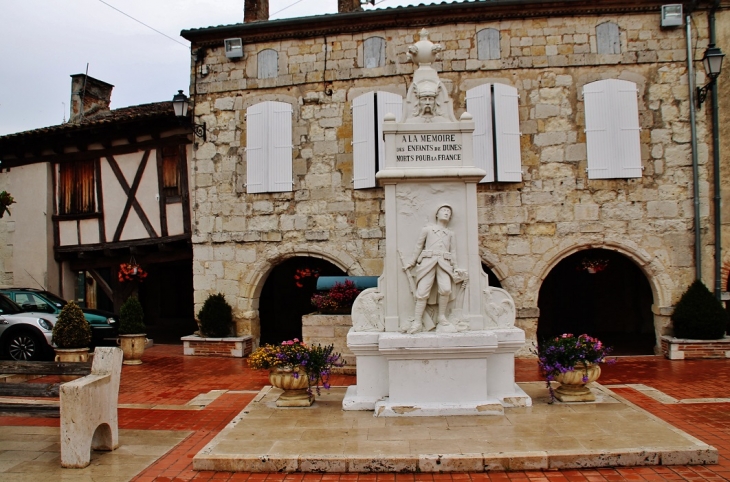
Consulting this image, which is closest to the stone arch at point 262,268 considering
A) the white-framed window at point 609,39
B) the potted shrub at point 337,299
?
the potted shrub at point 337,299

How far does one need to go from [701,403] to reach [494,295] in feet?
10.8

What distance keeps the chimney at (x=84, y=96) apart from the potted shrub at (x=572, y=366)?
15.8 meters

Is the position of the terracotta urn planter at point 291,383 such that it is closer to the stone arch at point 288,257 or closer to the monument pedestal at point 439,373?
the monument pedestal at point 439,373

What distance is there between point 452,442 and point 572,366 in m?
2.13

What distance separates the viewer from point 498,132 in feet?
40.6

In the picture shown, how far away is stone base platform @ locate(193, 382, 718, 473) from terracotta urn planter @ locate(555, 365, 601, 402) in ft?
0.50

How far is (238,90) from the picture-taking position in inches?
528

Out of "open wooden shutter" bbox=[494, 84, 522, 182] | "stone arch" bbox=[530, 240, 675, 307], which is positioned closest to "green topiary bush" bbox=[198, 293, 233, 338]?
"open wooden shutter" bbox=[494, 84, 522, 182]

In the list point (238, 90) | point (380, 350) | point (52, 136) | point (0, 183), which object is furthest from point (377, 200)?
point (0, 183)

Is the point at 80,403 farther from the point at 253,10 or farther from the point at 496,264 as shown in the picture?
the point at 253,10

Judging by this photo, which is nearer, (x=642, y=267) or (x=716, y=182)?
(x=716, y=182)

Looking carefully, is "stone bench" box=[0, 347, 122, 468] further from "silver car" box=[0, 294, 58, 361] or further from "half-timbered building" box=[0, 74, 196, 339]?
"half-timbered building" box=[0, 74, 196, 339]

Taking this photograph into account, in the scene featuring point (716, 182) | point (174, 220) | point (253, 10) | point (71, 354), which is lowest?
point (71, 354)

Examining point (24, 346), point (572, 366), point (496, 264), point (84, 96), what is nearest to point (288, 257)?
point (496, 264)
